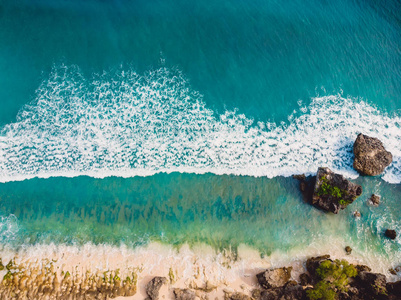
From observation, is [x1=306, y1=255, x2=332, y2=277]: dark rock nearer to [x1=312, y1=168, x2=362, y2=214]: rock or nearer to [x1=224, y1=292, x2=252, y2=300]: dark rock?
[x1=312, y1=168, x2=362, y2=214]: rock

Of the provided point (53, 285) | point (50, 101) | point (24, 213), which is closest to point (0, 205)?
point (24, 213)

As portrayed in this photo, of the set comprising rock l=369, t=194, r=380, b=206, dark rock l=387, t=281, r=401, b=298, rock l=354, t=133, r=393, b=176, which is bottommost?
dark rock l=387, t=281, r=401, b=298

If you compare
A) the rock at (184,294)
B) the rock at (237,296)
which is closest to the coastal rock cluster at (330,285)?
the rock at (237,296)

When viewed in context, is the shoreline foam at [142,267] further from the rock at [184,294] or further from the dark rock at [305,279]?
the rock at [184,294]

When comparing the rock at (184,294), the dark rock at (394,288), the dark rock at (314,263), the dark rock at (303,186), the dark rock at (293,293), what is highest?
the dark rock at (303,186)

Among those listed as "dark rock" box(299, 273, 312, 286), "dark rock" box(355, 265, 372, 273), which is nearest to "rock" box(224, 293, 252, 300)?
"dark rock" box(299, 273, 312, 286)

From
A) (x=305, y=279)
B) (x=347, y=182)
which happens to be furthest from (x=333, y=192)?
(x=305, y=279)

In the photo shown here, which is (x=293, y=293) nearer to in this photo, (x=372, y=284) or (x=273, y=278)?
(x=273, y=278)
